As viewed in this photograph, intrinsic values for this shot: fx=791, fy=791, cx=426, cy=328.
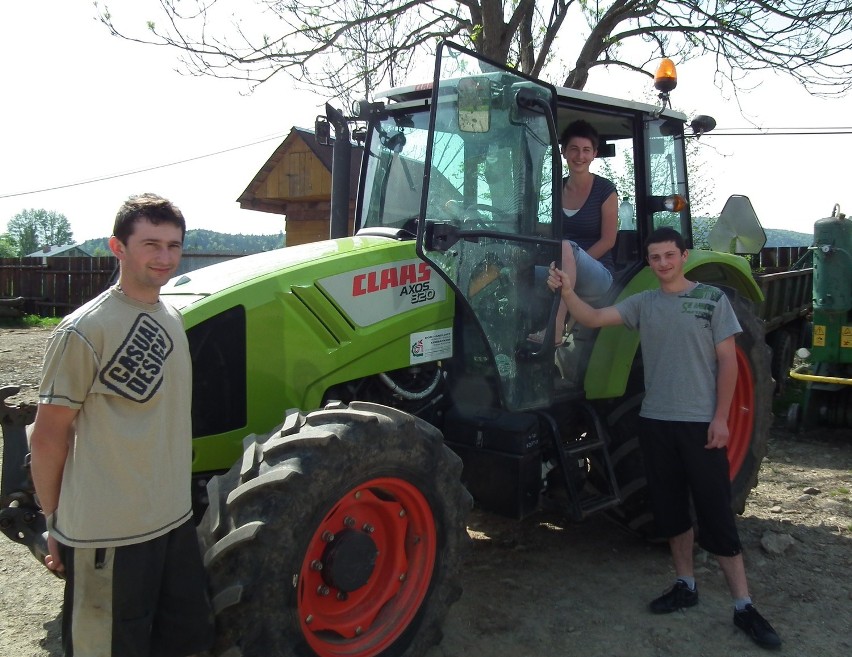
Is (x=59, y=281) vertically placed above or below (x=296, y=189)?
below

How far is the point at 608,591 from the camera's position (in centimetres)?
402

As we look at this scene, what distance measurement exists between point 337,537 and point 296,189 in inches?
567

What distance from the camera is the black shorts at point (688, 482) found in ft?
11.7

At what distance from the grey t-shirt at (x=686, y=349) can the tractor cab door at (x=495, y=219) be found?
50cm

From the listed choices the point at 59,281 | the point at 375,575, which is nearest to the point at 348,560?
the point at 375,575

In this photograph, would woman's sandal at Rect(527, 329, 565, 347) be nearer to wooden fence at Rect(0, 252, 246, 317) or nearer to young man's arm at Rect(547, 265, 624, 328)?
young man's arm at Rect(547, 265, 624, 328)

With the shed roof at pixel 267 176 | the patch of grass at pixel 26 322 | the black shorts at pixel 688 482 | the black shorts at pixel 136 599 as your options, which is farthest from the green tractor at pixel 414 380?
the patch of grass at pixel 26 322

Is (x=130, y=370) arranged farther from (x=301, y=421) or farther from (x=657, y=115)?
(x=657, y=115)

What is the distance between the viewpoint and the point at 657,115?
4.56m

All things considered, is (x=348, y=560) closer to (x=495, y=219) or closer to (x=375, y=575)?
(x=375, y=575)

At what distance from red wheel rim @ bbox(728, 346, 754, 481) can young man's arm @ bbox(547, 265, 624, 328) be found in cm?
119

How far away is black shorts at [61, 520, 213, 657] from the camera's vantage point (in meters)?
2.21

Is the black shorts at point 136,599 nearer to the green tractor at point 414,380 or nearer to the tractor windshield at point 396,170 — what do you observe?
the green tractor at point 414,380

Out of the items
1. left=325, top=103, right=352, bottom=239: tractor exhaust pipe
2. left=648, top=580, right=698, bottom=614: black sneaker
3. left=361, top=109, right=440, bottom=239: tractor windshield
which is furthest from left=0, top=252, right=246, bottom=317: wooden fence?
left=648, top=580, right=698, bottom=614: black sneaker
